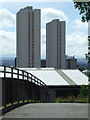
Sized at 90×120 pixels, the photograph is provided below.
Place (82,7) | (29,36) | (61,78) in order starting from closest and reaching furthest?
1. (82,7)
2. (61,78)
3. (29,36)

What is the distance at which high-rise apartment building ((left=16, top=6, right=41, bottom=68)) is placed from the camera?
18820cm

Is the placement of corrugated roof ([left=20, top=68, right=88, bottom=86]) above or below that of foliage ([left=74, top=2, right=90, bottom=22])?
below

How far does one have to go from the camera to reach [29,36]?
191750 millimetres

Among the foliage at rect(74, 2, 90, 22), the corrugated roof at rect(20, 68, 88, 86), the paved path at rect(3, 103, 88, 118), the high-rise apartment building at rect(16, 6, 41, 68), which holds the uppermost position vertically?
the high-rise apartment building at rect(16, 6, 41, 68)

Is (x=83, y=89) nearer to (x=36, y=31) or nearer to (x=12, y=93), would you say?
(x=12, y=93)

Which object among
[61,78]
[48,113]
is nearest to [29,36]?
[61,78]

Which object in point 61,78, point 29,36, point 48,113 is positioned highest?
point 29,36

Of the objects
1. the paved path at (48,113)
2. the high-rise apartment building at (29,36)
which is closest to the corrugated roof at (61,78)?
the paved path at (48,113)

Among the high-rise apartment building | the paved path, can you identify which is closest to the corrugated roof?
the paved path

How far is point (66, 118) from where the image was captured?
796cm

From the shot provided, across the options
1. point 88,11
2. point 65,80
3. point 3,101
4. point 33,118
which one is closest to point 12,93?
point 3,101

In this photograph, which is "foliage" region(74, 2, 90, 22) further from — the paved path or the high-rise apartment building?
the high-rise apartment building

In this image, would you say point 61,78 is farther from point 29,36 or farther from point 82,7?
point 29,36

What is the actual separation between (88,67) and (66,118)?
6.90 ft
